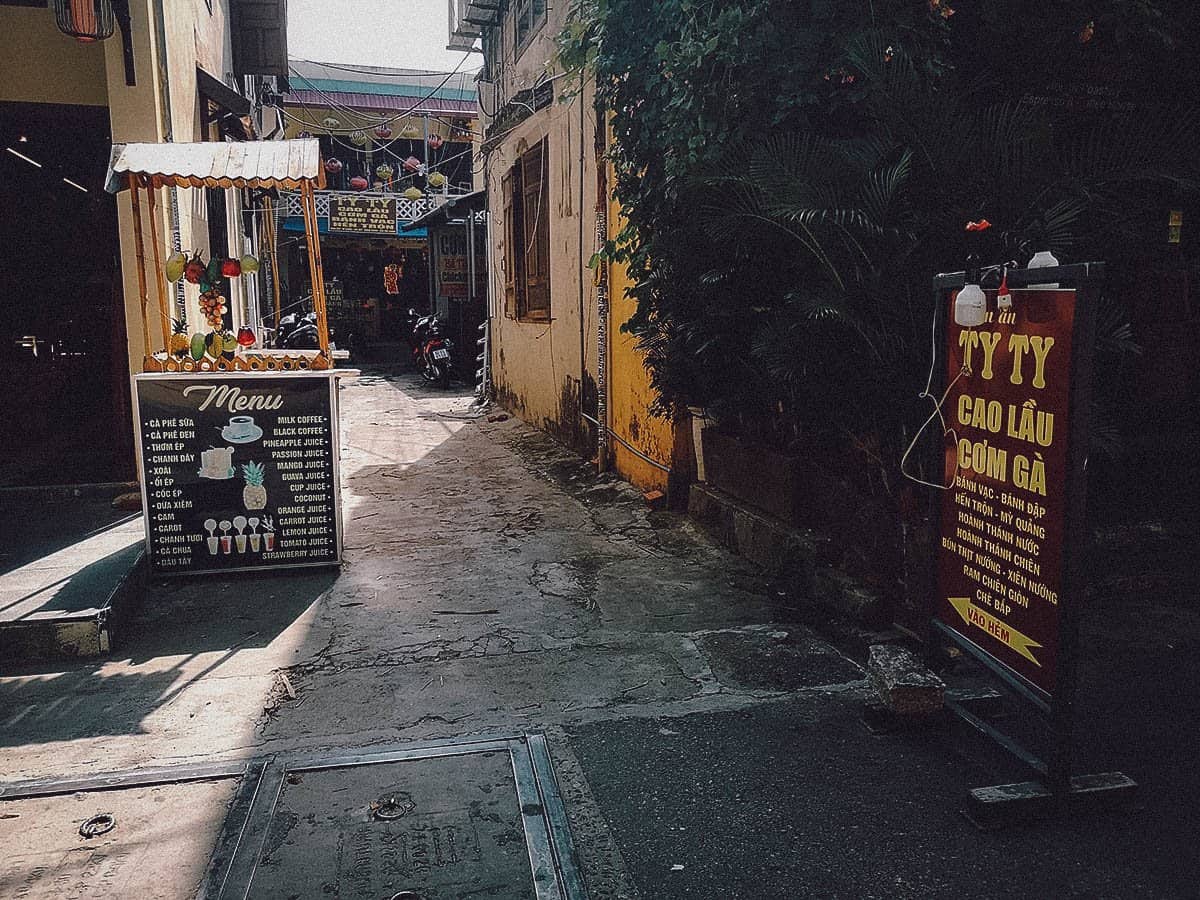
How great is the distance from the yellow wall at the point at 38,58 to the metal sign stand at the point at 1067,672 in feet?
22.4

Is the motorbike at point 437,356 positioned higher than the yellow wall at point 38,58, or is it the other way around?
the yellow wall at point 38,58

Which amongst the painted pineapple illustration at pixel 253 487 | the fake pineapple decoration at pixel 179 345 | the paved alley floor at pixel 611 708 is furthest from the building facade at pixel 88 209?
the paved alley floor at pixel 611 708

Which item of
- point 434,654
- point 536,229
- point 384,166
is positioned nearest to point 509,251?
point 536,229

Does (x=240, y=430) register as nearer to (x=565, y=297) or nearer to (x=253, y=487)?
(x=253, y=487)

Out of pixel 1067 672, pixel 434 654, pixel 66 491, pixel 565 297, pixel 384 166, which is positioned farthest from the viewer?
pixel 384 166

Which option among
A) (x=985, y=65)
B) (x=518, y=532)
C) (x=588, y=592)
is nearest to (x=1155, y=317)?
(x=985, y=65)

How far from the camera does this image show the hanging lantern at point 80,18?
232 inches

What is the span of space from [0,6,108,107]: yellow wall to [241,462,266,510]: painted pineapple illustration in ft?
11.6

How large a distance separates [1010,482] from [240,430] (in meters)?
4.22

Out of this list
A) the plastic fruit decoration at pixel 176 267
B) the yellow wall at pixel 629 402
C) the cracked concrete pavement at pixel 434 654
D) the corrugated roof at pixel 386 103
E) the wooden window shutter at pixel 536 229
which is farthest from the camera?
the corrugated roof at pixel 386 103

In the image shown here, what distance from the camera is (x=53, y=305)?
9.11 m

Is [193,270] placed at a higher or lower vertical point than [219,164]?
lower

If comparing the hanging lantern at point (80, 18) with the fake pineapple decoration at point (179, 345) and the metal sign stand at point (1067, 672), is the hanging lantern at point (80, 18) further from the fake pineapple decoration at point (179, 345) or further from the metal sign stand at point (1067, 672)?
the metal sign stand at point (1067, 672)

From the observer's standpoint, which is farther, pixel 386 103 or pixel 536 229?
pixel 386 103
